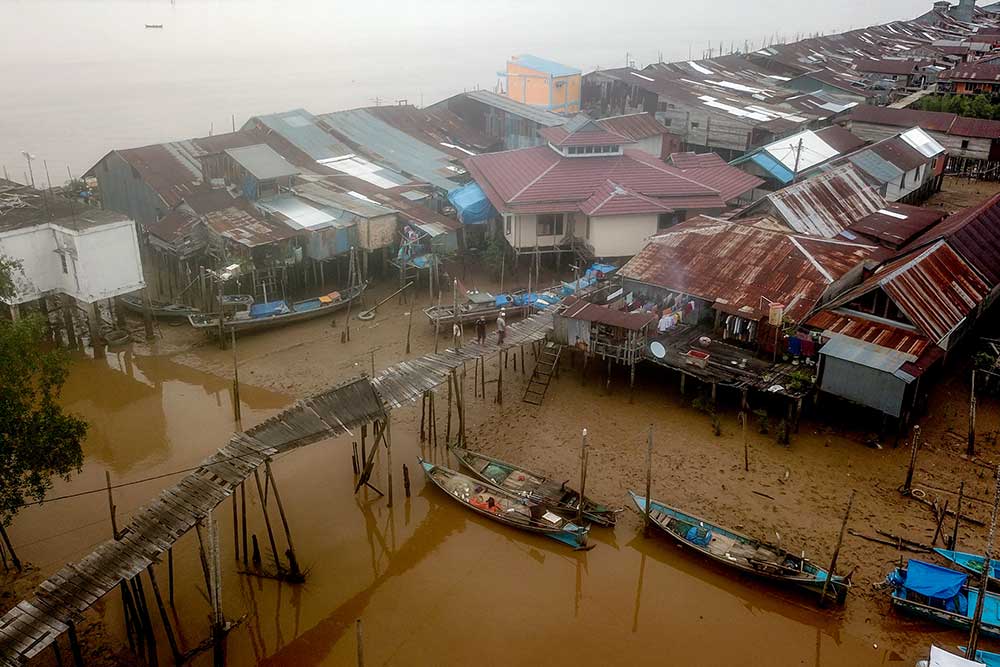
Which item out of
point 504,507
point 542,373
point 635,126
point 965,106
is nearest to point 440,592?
point 504,507

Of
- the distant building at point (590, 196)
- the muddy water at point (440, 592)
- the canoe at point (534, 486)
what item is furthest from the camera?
the distant building at point (590, 196)

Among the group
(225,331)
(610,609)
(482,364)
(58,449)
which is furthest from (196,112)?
(610,609)

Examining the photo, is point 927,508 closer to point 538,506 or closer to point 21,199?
point 538,506

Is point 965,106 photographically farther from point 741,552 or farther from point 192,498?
point 192,498

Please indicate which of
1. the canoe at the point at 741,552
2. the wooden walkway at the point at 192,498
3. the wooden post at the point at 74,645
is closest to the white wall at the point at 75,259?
the wooden walkway at the point at 192,498

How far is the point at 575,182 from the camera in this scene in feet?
109

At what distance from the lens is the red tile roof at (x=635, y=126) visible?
41.6 m

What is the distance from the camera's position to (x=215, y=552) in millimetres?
14109

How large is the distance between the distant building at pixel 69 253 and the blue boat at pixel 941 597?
26.7 meters

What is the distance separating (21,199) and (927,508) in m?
32.6

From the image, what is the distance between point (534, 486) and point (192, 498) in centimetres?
855

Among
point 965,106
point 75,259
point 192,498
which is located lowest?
point 192,498

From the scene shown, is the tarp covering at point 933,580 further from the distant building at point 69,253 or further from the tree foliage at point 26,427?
the distant building at point 69,253

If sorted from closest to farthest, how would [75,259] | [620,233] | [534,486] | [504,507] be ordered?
[504,507] → [534,486] → [75,259] → [620,233]
